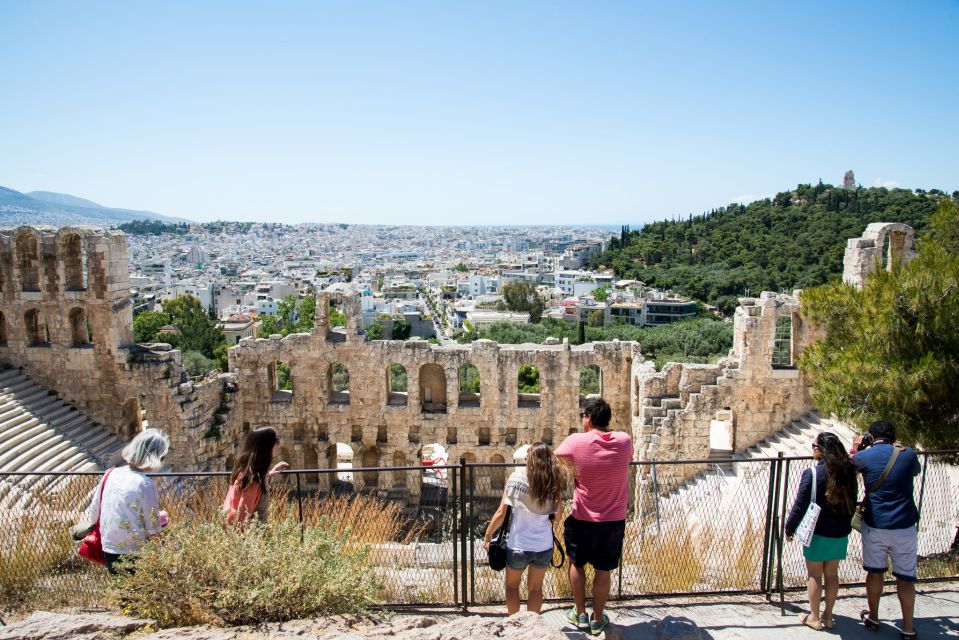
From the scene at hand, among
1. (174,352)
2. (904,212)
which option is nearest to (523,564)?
(174,352)

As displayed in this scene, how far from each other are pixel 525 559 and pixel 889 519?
3624 millimetres

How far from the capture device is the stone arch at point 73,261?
659 inches

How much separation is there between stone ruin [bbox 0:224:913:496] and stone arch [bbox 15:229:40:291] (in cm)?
4

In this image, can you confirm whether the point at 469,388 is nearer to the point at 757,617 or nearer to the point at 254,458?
the point at 757,617

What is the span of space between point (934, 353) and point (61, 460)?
17002mm

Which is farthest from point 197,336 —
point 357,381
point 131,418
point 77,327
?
point 357,381

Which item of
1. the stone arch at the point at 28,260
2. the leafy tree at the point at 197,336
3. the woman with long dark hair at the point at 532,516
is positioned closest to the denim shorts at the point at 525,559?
the woman with long dark hair at the point at 532,516

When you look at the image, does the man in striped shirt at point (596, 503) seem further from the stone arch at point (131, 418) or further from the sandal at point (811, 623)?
the stone arch at point (131, 418)

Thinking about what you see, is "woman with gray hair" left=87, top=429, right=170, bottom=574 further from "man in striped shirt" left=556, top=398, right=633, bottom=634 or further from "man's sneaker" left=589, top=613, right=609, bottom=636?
"man's sneaker" left=589, top=613, right=609, bottom=636

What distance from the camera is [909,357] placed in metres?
8.59

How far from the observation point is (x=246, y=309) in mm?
94188

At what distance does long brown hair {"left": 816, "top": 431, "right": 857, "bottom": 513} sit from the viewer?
6199 mm

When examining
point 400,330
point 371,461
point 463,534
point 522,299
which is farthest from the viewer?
point 522,299

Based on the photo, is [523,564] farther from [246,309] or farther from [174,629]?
[246,309]
